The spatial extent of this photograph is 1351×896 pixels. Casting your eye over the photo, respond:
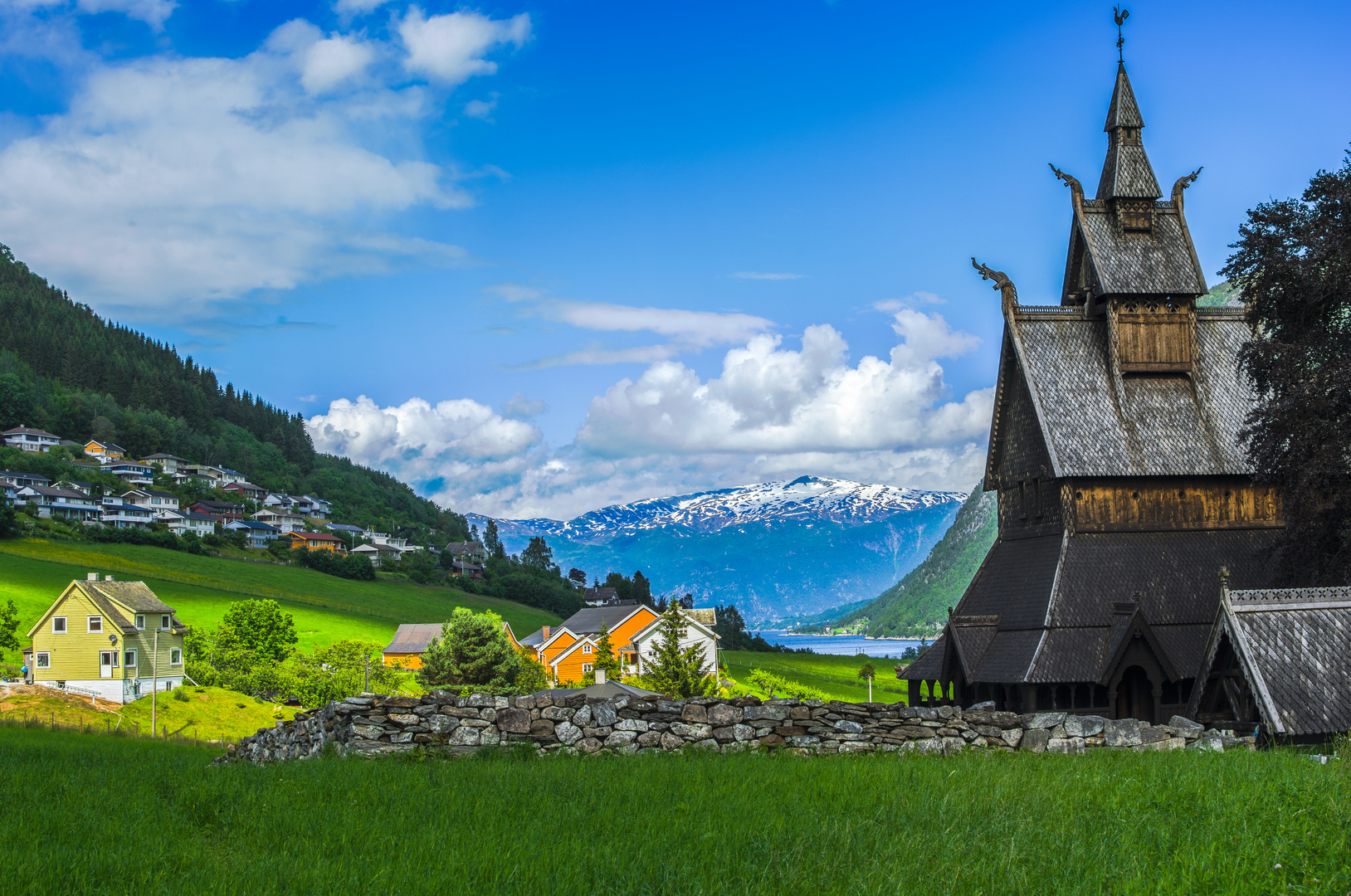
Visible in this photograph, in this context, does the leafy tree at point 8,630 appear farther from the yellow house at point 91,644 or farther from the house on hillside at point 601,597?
the house on hillside at point 601,597

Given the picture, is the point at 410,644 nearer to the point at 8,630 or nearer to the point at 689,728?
the point at 8,630

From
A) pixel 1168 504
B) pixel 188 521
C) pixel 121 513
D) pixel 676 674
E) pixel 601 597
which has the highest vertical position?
pixel 121 513

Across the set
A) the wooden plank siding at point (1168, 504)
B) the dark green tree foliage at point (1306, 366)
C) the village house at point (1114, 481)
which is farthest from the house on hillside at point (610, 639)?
the dark green tree foliage at point (1306, 366)

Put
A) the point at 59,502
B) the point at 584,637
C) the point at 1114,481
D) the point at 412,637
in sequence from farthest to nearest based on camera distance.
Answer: the point at 59,502
the point at 412,637
the point at 584,637
the point at 1114,481

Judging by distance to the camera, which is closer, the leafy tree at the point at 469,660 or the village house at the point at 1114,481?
the village house at the point at 1114,481

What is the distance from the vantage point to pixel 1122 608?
Answer: 28.0 m

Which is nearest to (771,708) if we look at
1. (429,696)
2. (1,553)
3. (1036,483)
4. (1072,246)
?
(429,696)

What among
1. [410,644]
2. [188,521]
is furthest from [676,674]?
[188,521]

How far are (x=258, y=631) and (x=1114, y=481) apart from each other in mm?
83218

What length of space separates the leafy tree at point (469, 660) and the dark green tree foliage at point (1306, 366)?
6291cm

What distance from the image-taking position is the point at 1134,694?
28.4 metres

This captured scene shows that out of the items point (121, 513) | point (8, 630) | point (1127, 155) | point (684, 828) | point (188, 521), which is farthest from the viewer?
point (188, 521)

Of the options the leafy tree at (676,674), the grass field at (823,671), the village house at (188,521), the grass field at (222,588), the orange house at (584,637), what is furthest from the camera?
the village house at (188,521)

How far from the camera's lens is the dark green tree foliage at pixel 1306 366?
23516 mm
